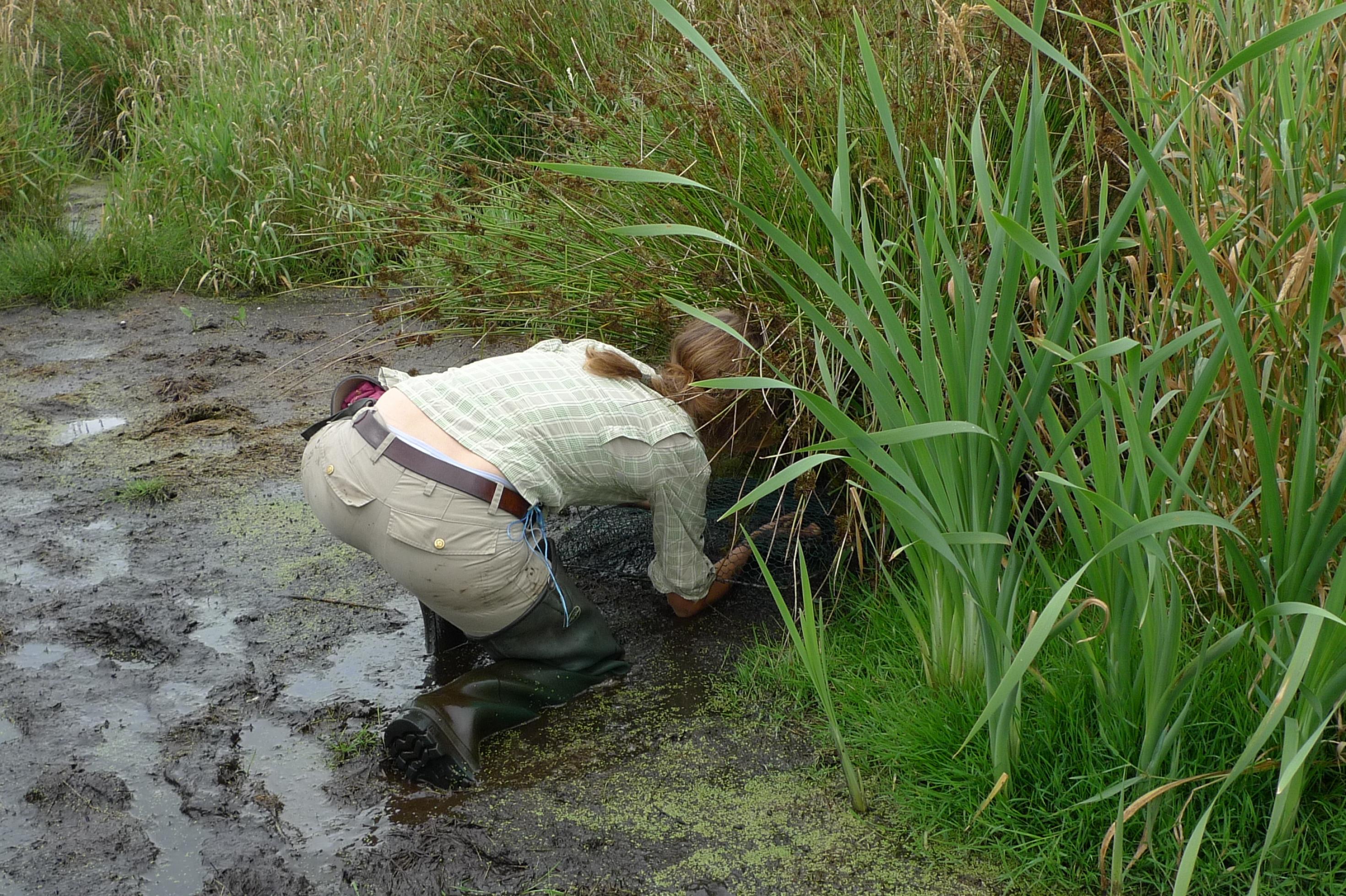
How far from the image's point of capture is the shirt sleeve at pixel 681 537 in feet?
9.99

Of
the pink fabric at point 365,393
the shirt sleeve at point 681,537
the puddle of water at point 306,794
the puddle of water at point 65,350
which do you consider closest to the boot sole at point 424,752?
the puddle of water at point 306,794

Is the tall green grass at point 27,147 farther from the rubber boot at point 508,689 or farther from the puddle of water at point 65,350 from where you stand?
the rubber boot at point 508,689

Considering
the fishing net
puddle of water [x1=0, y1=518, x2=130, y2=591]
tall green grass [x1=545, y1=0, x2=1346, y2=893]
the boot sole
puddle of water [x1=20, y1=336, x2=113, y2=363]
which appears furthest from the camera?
puddle of water [x1=20, y1=336, x2=113, y2=363]

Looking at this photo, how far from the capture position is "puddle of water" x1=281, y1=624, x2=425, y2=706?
315 centimetres

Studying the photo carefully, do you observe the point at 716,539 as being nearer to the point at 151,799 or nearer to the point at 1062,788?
the point at 1062,788

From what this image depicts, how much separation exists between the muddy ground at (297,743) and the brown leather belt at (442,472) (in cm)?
59

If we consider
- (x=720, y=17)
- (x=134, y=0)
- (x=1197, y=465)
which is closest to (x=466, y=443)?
(x=1197, y=465)

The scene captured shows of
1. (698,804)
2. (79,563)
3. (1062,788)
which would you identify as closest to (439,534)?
(698,804)

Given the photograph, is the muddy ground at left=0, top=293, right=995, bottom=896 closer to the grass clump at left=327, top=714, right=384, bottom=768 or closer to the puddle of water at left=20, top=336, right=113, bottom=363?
the grass clump at left=327, top=714, right=384, bottom=768

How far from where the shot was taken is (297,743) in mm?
2928

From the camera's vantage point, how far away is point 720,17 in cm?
406

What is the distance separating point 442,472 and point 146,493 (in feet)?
7.00

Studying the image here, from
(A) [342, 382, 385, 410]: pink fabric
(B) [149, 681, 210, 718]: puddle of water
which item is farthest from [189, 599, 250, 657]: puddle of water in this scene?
(A) [342, 382, 385, 410]: pink fabric

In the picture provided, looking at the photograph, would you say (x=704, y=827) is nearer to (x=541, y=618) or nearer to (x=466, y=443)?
(x=541, y=618)
